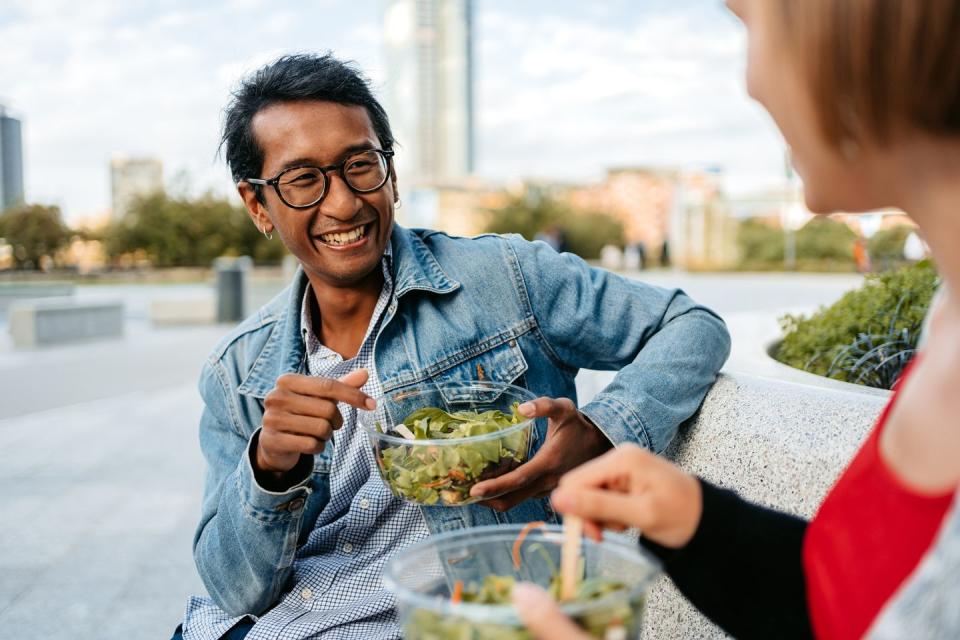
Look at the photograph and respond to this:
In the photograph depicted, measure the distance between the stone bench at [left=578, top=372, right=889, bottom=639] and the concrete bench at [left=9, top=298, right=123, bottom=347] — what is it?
36.7ft

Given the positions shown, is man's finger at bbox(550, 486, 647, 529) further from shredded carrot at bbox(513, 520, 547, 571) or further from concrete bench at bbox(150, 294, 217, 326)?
concrete bench at bbox(150, 294, 217, 326)

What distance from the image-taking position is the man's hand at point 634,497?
97 centimetres

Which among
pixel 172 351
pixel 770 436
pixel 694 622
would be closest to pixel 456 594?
pixel 770 436

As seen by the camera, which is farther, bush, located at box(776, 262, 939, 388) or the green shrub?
the green shrub

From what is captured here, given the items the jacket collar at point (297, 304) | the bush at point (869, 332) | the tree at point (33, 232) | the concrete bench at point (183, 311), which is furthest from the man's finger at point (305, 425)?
the tree at point (33, 232)

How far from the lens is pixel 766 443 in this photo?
171 centimetres

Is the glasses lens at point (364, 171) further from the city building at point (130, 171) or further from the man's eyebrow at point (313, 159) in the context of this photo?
the city building at point (130, 171)

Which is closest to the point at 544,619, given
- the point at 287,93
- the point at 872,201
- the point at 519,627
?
the point at 519,627

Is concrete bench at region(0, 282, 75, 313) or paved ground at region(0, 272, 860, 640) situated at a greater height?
concrete bench at region(0, 282, 75, 313)

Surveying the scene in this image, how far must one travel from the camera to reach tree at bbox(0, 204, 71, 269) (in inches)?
1276

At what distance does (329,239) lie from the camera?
207 centimetres

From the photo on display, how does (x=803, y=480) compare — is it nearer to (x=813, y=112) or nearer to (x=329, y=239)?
(x=813, y=112)

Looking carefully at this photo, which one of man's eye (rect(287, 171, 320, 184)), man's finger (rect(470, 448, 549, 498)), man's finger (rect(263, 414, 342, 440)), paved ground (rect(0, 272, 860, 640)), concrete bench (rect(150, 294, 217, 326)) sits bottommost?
paved ground (rect(0, 272, 860, 640))

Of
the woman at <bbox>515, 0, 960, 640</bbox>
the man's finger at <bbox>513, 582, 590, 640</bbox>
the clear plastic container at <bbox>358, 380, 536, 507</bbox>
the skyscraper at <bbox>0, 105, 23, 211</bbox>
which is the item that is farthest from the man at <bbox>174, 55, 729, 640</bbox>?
the skyscraper at <bbox>0, 105, 23, 211</bbox>
